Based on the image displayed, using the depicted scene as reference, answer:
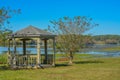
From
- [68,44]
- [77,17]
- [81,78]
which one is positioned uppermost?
[77,17]

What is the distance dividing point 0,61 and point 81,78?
788 inches

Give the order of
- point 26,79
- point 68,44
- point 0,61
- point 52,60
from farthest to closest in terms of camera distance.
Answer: point 0,61, point 68,44, point 52,60, point 26,79

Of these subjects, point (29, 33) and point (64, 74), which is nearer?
point (64, 74)

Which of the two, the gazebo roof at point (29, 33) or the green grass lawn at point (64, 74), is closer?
the green grass lawn at point (64, 74)

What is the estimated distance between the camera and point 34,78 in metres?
18.2

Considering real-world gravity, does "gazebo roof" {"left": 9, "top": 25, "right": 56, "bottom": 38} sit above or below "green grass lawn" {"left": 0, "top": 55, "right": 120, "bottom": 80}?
above

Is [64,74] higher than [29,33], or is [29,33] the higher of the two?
[29,33]

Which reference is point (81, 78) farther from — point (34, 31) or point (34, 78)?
point (34, 31)

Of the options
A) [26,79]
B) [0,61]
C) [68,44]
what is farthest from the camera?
[0,61]

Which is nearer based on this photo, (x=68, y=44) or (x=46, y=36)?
(x=46, y=36)

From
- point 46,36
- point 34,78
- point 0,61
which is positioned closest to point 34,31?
point 46,36

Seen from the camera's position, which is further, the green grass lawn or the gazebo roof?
the gazebo roof

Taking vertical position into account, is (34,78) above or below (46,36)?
below

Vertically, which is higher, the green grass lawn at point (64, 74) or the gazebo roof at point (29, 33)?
the gazebo roof at point (29, 33)
